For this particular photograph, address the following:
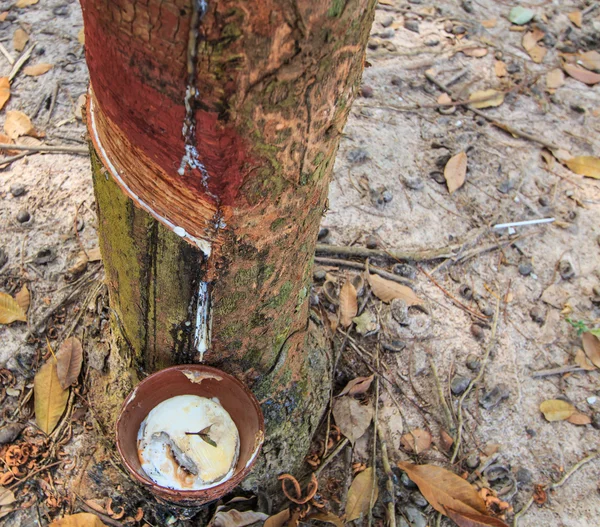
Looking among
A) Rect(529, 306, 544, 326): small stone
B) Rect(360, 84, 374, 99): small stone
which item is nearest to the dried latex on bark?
Rect(529, 306, 544, 326): small stone

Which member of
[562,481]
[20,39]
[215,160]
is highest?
[215,160]

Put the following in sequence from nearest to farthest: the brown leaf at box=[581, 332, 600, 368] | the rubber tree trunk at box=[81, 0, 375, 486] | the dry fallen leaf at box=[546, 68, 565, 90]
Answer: the rubber tree trunk at box=[81, 0, 375, 486], the brown leaf at box=[581, 332, 600, 368], the dry fallen leaf at box=[546, 68, 565, 90]

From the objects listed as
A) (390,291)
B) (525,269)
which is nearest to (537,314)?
(525,269)

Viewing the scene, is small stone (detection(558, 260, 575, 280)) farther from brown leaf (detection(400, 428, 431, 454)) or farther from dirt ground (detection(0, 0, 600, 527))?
brown leaf (detection(400, 428, 431, 454))

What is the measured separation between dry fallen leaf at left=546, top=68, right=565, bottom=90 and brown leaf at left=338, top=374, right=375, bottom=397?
2.54 meters

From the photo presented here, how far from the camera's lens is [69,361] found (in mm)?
1982

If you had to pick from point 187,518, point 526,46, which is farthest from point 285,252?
point 526,46

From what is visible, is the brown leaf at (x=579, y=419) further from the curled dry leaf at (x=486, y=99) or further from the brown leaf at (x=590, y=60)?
the brown leaf at (x=590, y=60)

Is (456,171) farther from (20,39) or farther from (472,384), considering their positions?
(20,39)

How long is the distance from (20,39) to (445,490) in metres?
3.24

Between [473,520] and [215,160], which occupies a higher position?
[215,160]

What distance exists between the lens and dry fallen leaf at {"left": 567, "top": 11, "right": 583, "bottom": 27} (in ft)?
12.9

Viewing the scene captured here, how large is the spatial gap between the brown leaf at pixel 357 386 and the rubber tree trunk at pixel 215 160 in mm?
468

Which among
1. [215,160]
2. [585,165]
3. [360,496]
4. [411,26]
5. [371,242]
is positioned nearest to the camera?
[215,160]
